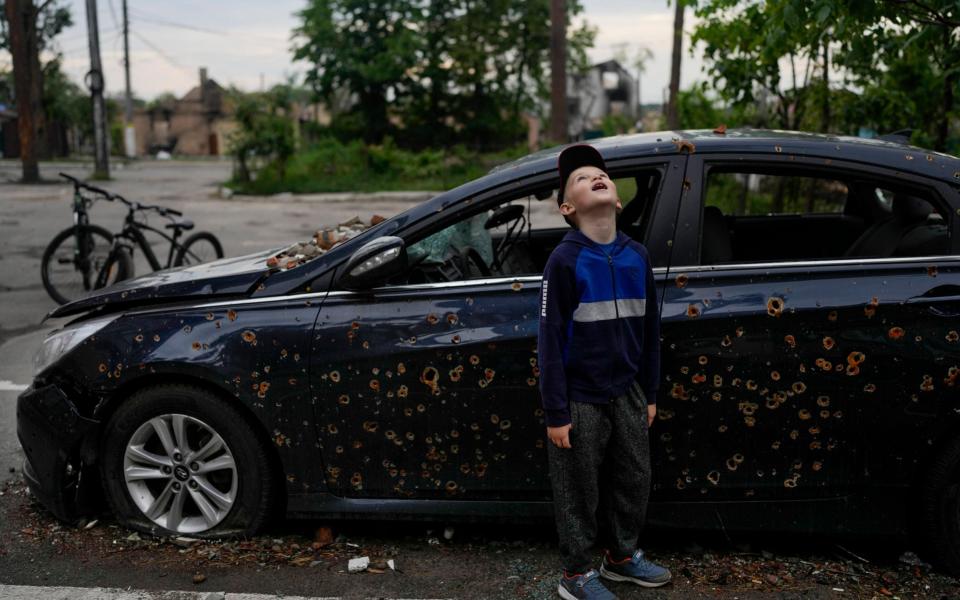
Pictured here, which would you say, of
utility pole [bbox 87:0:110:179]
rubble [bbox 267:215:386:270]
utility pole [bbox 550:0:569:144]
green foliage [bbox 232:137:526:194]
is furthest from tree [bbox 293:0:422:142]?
rubble [bbox 267:215:386:270]

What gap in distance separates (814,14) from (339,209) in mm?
15857

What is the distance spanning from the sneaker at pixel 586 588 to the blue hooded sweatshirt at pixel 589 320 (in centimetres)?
63

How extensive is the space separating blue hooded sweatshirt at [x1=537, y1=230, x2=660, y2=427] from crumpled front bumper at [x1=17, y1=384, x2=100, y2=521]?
1.99 metres

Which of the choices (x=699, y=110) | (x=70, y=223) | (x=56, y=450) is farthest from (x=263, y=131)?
(x=56, y=450)

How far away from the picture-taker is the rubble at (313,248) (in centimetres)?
408

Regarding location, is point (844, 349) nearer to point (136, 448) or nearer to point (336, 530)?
point (336, 530)

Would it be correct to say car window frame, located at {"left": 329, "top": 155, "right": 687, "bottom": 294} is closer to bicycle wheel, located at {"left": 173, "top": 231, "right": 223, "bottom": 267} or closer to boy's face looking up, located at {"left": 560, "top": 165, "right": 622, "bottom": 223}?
boy's face looking up, located at {"left": 560, "top": 165, "right": 622, "bottom": 223}

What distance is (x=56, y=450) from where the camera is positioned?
3.92 m

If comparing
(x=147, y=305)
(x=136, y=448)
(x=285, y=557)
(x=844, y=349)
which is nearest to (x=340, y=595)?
(x=285, y=557)

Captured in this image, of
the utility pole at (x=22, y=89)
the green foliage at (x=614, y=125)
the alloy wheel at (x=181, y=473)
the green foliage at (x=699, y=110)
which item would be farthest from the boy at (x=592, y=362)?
the green foliage at (x=614, y=125)

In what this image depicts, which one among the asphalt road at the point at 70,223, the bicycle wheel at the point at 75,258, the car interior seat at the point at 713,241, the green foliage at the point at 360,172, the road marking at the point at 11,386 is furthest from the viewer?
the green foliage at the point at 360,172

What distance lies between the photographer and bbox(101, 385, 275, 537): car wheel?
A: 3752 mm

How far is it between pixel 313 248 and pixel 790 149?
207cm

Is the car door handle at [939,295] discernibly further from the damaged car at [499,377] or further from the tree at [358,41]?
the tree at [358,41]
